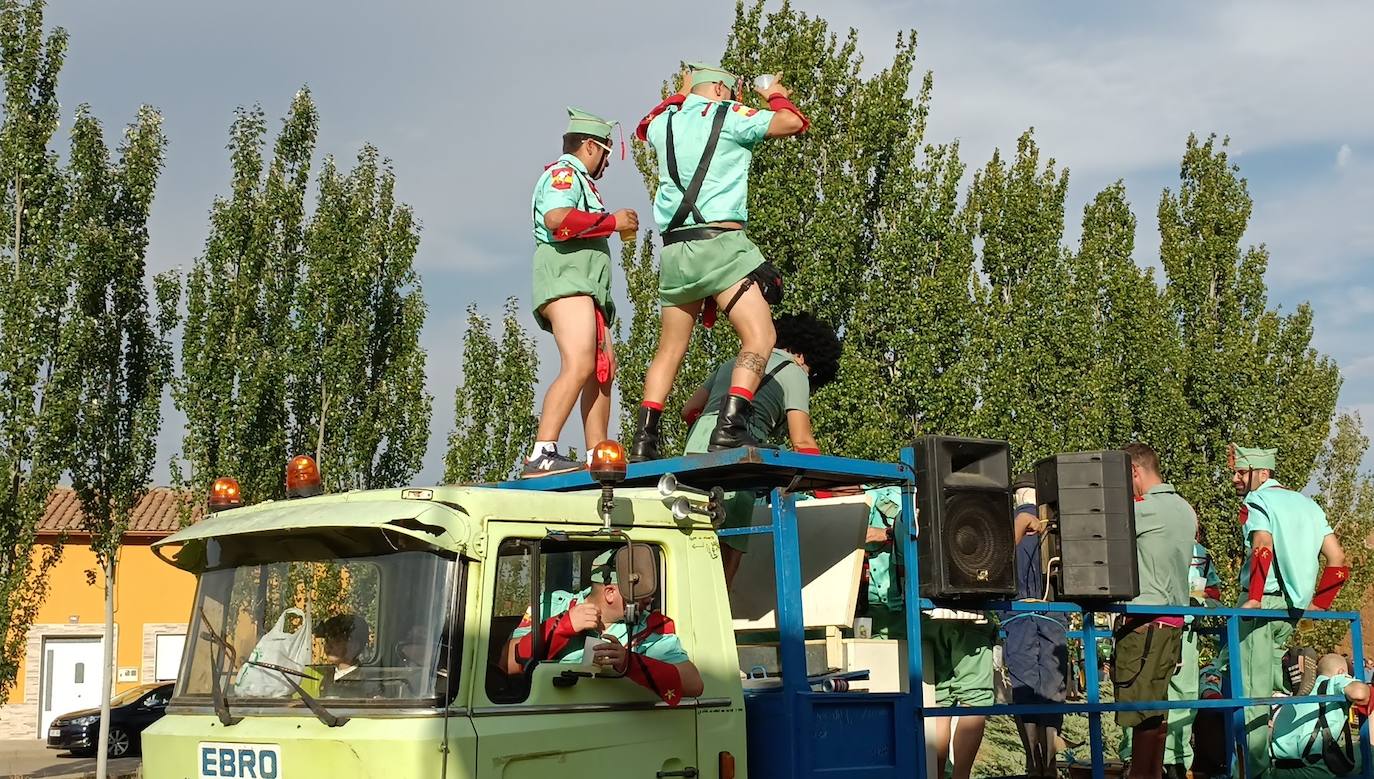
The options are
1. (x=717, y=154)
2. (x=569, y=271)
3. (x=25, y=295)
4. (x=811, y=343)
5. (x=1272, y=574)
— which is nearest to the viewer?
(x=717, y=154)

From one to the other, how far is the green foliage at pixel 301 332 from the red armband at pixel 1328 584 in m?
17.8

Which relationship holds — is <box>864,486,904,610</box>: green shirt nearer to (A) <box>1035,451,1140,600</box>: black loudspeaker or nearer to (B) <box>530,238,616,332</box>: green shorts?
(A) <box>1035,451,1140,600</box>: black loudspeaker

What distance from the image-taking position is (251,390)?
76.1 ft

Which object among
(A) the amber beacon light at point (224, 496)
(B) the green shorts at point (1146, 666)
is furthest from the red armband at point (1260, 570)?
(A) the amber beacon light at point (224, 496)

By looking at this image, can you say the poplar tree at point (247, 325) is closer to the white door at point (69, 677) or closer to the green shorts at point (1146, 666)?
the white door at point (69, 677)

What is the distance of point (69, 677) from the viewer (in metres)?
34.8

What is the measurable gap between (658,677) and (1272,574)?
4295mm

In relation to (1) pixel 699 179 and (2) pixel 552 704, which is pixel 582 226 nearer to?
(1) pixel 699 179

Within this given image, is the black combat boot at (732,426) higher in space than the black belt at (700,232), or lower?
lower

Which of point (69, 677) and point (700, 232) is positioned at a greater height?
point (700, 232)

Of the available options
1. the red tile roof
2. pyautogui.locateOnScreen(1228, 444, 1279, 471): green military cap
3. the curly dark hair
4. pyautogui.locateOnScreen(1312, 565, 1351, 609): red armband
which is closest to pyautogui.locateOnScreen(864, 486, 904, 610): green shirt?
the curly dark hair

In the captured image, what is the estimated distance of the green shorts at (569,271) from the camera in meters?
6.52

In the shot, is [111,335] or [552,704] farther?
[111,335]

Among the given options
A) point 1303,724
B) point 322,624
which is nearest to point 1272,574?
point 1303,724
